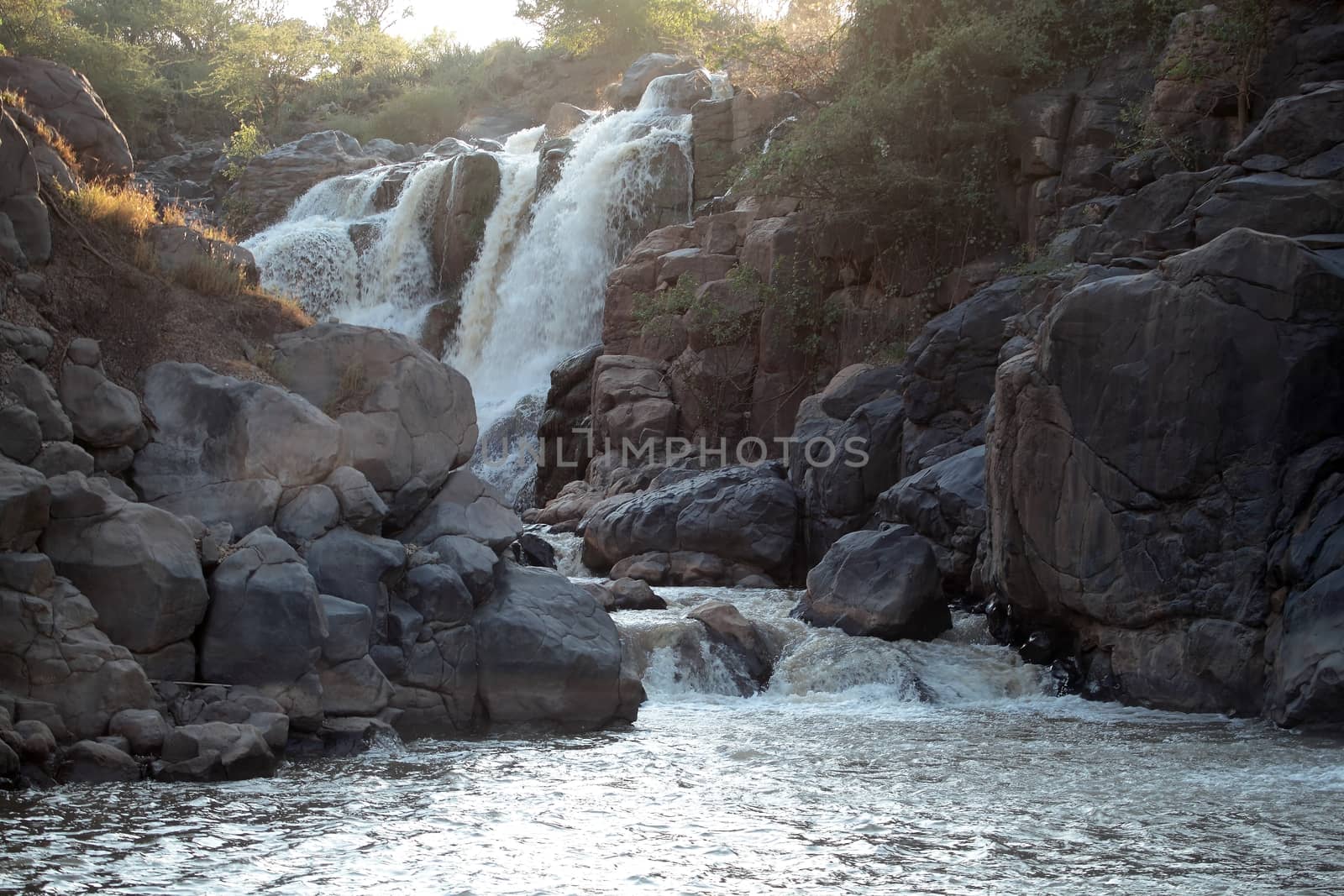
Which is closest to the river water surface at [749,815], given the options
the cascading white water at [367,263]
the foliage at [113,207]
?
the foliage at [113,207]

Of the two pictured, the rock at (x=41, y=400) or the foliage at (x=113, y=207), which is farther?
the foliage at (x=113, y=207)

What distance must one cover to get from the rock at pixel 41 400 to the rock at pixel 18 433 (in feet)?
0.54

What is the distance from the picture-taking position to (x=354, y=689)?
8.80 metres

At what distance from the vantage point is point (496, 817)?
7.00 meters

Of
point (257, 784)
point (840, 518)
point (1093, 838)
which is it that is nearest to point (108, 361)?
point (257, 784)

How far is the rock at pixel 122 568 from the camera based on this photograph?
796cm

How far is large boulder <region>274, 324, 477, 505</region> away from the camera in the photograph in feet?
34.1

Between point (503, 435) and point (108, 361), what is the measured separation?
1525cm

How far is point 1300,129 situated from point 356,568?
10.7 metres

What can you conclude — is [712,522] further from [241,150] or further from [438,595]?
[241,150]

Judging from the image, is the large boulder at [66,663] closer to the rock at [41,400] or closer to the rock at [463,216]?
the rock at [41,400]

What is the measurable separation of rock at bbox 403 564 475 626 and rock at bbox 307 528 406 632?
19cm

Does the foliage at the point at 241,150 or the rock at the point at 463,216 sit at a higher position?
the foliage at the point at 241,150

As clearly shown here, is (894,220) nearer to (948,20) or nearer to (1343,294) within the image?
(948,20)
